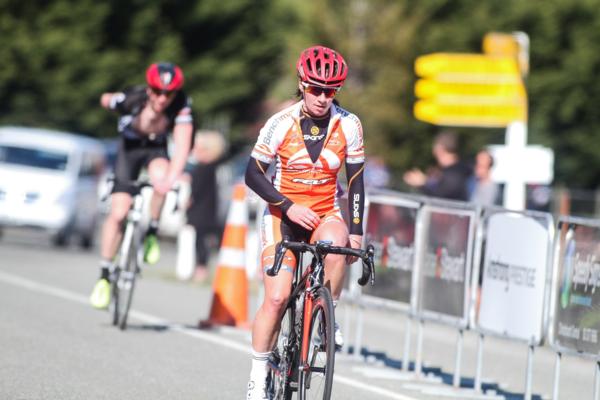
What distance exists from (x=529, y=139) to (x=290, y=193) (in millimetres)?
42156

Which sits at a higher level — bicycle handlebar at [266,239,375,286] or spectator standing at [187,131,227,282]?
spectator standing at [187,131,227,282]

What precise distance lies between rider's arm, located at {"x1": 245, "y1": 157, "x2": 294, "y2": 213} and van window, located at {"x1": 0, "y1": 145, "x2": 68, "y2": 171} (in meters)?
18.0

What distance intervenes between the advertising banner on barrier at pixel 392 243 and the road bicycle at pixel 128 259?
1725 mm

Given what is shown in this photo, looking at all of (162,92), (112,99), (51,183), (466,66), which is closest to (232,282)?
(112,99)

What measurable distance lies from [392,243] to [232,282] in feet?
6.48

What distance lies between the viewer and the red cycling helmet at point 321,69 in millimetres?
8055

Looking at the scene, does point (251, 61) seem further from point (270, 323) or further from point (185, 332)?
point (270, 323)

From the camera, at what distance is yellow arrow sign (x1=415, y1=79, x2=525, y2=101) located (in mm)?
26109

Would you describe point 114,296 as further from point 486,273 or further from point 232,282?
point 486,273

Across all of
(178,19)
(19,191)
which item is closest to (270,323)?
(19,191)

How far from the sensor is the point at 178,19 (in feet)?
178

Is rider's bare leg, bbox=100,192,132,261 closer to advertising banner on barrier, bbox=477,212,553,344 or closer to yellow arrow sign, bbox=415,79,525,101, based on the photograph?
advertising banner on barrier, bbox=477,212,553,344

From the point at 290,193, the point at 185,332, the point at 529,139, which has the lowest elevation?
the point at 185,332

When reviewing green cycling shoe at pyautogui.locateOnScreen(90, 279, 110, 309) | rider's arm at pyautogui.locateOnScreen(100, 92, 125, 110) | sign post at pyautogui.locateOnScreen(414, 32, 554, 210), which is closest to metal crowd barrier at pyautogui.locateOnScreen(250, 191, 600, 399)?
green cycling shoe at pyautogui.locateOnScreen(90, 279, 110, 309)
